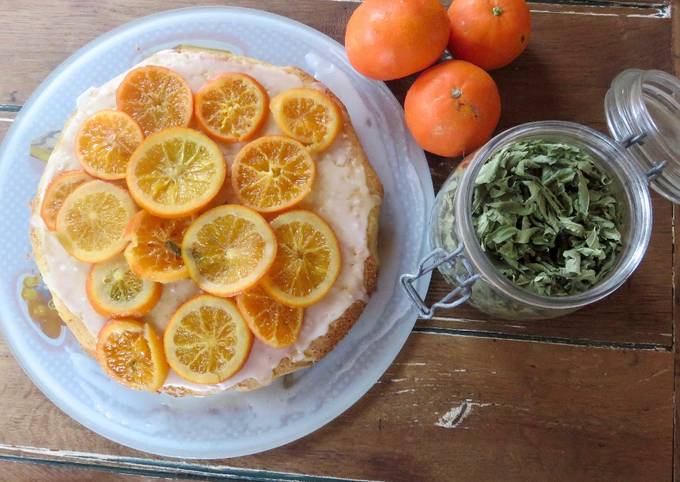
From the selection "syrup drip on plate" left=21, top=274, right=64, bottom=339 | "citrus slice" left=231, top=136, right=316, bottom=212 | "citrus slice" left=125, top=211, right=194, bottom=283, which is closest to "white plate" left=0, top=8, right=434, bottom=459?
"syrup drip on plate" left=21, top=274, right=64, bottom=339

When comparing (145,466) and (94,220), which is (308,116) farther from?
(145,466)

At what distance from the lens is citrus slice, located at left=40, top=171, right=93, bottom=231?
1226 mm

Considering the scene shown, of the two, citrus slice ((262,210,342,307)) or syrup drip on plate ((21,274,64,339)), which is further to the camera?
syrup drip on plate ((21,274,64,339))

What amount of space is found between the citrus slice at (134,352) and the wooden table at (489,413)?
0.27m

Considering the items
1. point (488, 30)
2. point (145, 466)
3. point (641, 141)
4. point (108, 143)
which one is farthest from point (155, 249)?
point (641, 141)

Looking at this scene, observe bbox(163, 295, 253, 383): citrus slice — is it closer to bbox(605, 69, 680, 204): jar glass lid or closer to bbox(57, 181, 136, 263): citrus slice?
bbox(57, 181, 136, 263): citrus slice

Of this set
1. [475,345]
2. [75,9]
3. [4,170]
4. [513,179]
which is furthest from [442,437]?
[75,9]

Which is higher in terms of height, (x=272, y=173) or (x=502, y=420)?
(x=272, y=173)

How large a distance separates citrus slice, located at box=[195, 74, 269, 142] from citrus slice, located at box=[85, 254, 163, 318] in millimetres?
332

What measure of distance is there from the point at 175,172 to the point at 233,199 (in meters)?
0.13

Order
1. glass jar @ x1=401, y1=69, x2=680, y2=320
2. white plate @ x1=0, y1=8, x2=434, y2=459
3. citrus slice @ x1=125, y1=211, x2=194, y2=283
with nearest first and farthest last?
glass jar @ x1=401, y1=69, x2=680, y2=320, citrus slice @ x1=125, y1=211, x2=194, y2=283, white plate @ x1=0, y1=8, x2=434, y2=459

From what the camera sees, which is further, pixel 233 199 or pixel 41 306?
pixel 41 306

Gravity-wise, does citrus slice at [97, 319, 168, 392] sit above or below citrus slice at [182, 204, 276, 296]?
below

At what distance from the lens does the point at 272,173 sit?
3.97 ft
